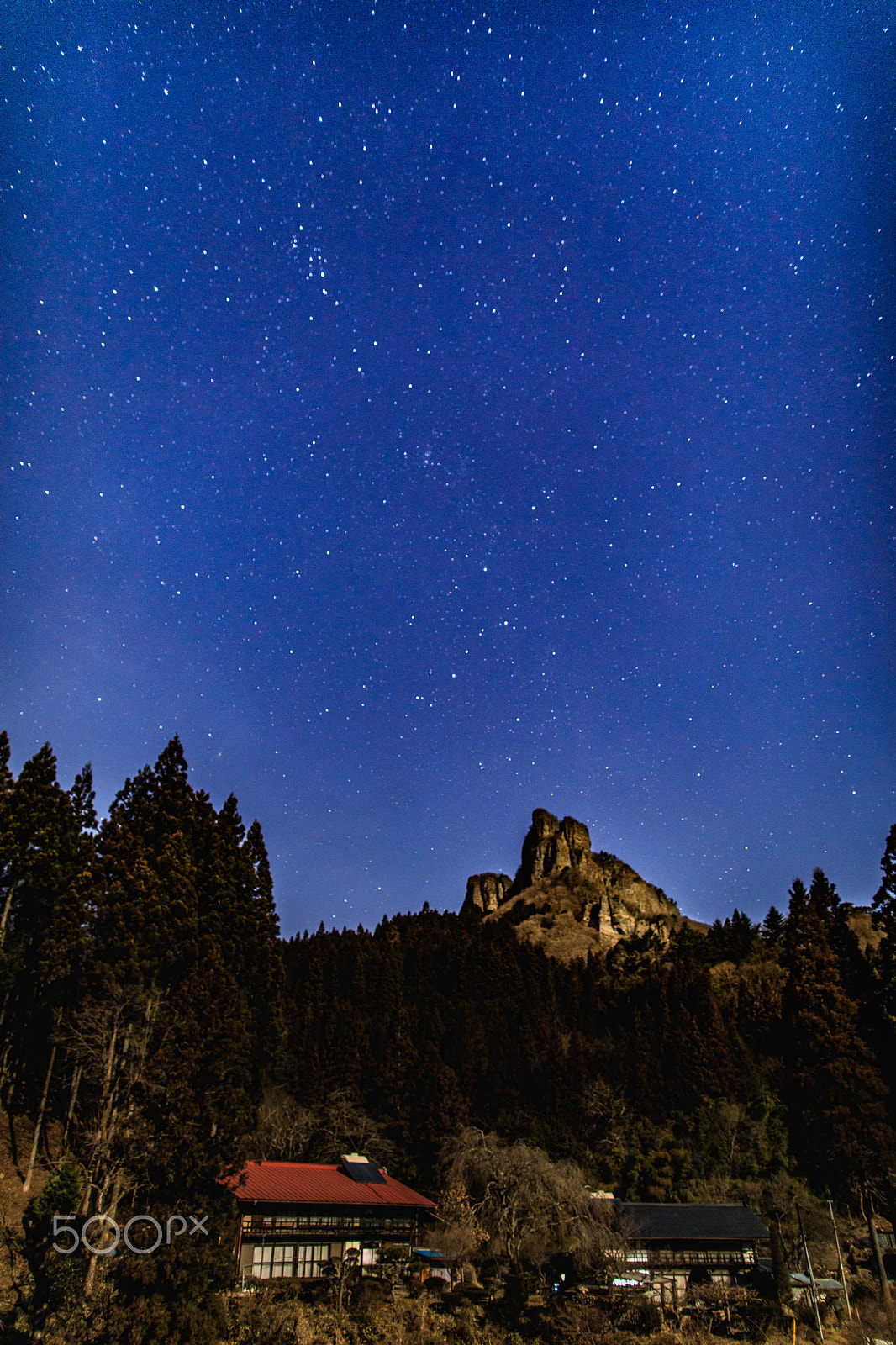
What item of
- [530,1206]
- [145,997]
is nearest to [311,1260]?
[530,1206]

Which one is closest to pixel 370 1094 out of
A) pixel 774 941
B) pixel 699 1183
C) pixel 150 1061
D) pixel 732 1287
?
pixel 699 1183

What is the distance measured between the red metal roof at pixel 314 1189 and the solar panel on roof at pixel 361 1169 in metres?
0.27

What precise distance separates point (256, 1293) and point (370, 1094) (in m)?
19.3

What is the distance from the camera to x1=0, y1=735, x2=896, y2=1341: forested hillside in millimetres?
23359

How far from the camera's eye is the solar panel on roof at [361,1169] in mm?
36125

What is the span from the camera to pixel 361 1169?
36781 mm

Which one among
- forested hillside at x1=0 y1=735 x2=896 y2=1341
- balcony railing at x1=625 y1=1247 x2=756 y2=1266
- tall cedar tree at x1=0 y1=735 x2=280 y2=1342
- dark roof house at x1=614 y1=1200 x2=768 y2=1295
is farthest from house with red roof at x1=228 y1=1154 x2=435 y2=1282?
balcony railing at x1=625 y1=1247 x2=756 y2=1266

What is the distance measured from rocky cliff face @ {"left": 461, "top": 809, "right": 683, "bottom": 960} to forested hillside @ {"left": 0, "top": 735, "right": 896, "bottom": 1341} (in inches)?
1720

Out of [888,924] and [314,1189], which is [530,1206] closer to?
[314,1189]

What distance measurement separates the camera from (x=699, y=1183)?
1624 inches

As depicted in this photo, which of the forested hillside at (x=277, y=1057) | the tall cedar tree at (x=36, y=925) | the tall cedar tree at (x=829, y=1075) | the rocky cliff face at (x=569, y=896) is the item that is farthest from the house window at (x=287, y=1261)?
the rocky cliff face at (x=569, y=896)

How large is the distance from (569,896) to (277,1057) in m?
89.4

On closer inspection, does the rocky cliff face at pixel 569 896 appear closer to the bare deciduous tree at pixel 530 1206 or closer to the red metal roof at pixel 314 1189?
the bare deciduous tree at pixel 530 1206

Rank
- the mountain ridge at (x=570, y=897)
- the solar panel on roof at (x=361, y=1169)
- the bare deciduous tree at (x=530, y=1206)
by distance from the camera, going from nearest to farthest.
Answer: the bare deciduous tree at (x=530, y=1206)
the solar panel on roof at (x=361, y=1169)
the mountain ridge at (x=570, y=897)
